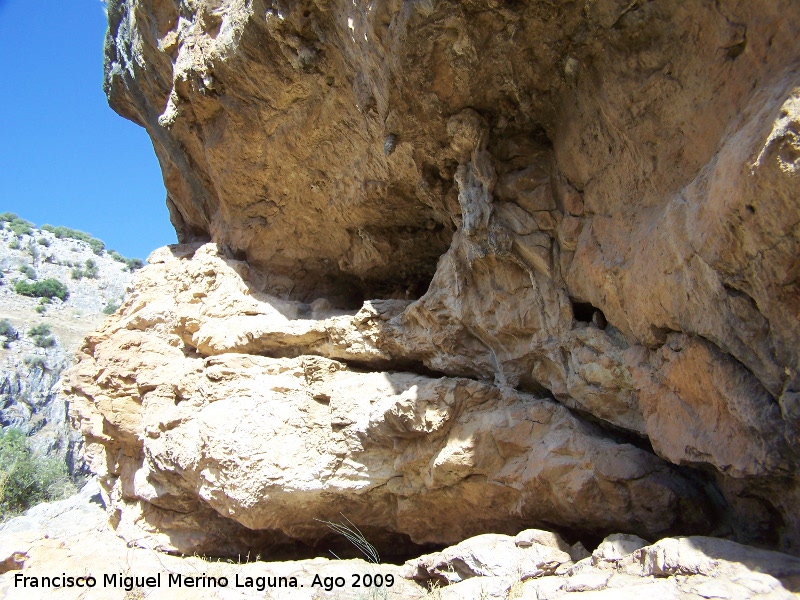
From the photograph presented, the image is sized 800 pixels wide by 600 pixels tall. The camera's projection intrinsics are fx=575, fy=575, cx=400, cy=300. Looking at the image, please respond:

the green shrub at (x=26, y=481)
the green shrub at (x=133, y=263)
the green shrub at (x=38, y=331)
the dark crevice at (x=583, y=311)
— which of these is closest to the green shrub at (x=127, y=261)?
the green shrub at (x=133, y=263)

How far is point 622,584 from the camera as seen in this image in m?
3.11

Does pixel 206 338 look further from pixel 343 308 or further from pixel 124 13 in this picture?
pixel 124 13

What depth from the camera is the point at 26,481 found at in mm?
13070

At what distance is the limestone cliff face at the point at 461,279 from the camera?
11.0ft

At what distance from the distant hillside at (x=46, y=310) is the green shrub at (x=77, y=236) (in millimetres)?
173

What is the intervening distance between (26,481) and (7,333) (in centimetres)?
1888

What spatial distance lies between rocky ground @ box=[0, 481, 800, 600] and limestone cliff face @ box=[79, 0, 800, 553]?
1.79 ft

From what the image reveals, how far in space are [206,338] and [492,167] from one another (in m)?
3.99

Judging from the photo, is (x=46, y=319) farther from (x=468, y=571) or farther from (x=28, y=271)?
(x=468, y=571)

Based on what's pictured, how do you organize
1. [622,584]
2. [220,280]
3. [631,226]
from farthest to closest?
1. [220,280]
2. [631,226]
3. [622,584]

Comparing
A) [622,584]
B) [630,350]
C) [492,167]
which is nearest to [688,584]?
[622,584]

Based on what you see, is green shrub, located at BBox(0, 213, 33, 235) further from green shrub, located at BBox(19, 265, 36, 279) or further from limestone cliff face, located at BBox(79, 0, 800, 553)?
limestone cliff face, located at BBox(79, 0, 800, 553)

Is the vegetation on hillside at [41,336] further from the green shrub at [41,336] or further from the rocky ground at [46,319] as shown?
the rocky ground at [46,319]

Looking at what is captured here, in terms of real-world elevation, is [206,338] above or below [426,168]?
below
